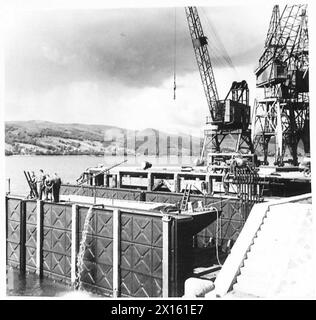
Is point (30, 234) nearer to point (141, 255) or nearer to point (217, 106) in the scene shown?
point (141, 255)

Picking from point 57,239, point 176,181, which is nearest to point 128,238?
A: point 57,239

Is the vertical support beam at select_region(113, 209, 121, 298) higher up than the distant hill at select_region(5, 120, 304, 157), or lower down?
lower down

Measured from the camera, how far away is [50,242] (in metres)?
19.4

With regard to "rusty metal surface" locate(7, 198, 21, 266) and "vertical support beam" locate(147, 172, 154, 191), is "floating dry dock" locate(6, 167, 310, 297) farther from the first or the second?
"vertical support beam" locate(147, 172, 154, 191)

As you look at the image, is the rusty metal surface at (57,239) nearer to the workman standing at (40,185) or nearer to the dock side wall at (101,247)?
the dock side wall at (101,247)

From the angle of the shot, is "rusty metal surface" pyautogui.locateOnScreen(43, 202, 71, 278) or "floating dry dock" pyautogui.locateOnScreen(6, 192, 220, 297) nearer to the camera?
"floating dry dock" pyautogui.locateOnScreen(6, 192, 220, 297)

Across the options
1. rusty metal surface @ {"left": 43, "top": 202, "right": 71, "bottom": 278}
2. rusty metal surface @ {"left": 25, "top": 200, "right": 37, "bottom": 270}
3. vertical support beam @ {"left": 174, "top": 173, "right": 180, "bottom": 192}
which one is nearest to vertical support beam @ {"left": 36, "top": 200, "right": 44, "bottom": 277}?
rusty metal surface @ {"left": 43, "top": 202, "right": 71, "bottom": 278}

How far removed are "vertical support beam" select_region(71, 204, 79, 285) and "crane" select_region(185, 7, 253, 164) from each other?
2687 cm

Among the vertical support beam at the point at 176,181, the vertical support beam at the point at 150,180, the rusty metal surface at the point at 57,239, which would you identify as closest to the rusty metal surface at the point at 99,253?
the rusty metal surface at the point at 57,239

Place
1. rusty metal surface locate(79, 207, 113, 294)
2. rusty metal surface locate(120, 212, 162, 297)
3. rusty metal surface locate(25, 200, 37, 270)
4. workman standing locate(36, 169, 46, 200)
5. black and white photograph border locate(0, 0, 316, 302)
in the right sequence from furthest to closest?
workman standing locate(36, 169, 46, 200), rusty metal surface locate(25, 200, 37, 270), rusty metal surface locate(79, 207, 113, 294), rusty metal surface locate(120, 212, 162, 297), black and white photograph border locate(0, 0, 316, 302)

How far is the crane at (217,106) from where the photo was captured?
135 ft

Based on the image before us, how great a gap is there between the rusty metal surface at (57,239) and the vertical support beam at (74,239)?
45cm

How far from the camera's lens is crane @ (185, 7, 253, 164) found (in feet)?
135

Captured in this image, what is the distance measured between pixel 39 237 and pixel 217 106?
29959mm
